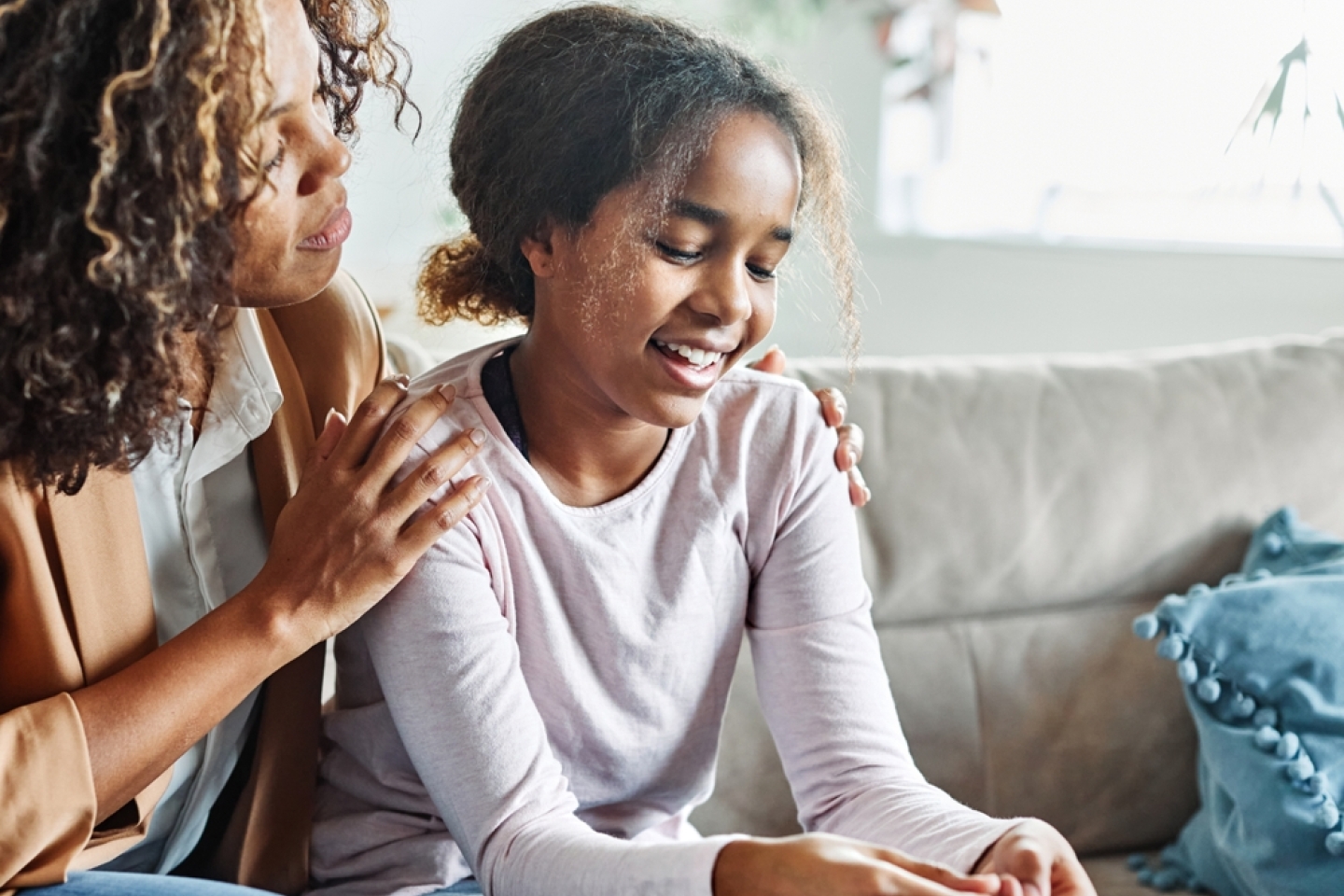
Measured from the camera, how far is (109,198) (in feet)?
2.95

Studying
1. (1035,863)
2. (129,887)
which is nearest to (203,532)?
(129,887)

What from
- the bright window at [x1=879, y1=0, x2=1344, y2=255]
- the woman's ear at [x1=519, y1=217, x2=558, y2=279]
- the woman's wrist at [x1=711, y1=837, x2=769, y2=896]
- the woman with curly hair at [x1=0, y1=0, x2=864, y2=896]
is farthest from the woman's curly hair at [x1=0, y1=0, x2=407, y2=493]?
the bright window at [x1=879, y1=0, x2=1344, y2=255]

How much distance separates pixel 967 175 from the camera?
134 inches

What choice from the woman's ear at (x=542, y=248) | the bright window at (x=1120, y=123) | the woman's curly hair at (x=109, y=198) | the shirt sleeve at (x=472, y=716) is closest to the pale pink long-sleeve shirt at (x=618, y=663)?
the shirt sleeve at (x=472, y=716)

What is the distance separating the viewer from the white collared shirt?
114 centimetres

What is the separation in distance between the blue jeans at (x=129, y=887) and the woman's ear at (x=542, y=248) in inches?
21.1

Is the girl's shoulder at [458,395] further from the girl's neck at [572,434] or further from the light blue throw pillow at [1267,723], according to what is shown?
the light blue throw pillow at [1267,723]

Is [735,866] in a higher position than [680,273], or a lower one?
lower

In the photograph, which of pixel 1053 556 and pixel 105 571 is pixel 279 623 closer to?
pixel 105 571

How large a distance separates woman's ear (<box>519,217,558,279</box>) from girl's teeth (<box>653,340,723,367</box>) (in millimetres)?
113

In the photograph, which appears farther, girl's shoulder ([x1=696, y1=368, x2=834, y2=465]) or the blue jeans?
girl's shoulder ([x1=696, y1=368, x2=834, y2=465])

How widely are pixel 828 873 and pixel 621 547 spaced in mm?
369

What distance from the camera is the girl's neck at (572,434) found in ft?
3.79

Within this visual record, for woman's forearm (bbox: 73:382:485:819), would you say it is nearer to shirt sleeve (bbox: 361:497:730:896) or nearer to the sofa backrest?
shirt sleeve (bbox: 361:497:730:896)
